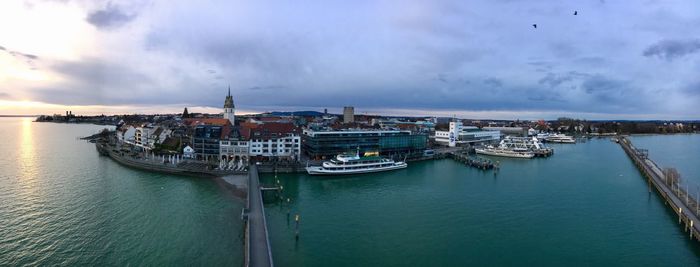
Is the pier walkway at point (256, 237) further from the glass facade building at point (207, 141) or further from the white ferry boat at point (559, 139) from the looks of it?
the white ferry boat at point (559, 139)

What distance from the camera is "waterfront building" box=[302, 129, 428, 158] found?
40.5m

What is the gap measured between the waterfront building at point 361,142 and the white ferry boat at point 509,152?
10705 millimetres

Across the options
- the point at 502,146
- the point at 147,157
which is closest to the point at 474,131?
the point at 502,146

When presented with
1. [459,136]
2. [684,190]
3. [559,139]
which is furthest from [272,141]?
[559,139]

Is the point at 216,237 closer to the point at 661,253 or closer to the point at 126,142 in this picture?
the point at 661,253

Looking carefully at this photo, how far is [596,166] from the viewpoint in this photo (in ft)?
137

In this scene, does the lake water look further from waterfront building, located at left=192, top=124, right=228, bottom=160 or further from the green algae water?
waterfront building, located at left=192, top=124, right=228, bottom=160

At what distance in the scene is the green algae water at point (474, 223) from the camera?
51.4 feet

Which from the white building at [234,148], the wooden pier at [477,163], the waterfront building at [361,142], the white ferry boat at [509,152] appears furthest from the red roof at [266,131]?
the white ferry boat at [509,152]

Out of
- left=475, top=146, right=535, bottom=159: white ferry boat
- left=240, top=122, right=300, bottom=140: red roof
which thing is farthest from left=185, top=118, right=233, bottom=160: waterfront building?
left=475, top=146, right=535, bottom=159: white ferry boat

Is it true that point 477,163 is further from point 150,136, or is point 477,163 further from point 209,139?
point 150,136

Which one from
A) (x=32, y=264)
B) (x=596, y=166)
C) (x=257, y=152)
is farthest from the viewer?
(x=596, y=166)

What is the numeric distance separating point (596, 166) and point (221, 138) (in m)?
38.7

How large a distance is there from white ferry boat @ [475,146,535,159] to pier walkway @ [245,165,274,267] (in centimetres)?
3863
